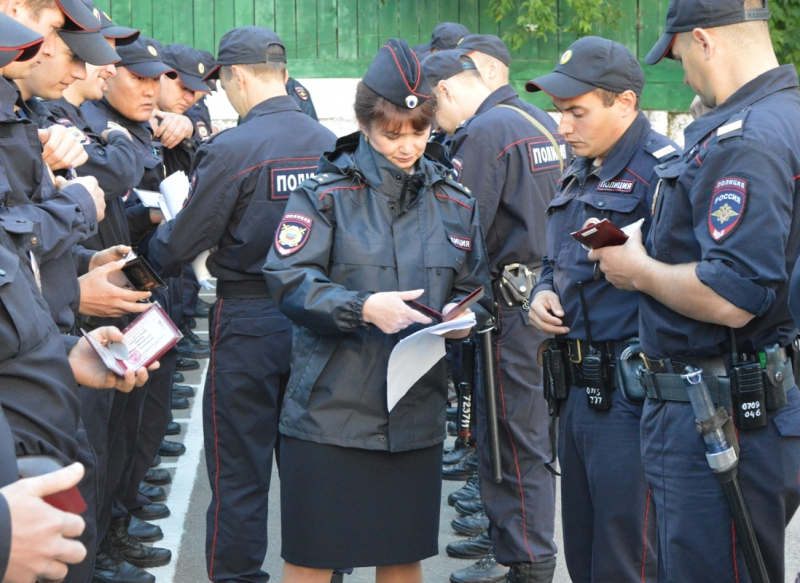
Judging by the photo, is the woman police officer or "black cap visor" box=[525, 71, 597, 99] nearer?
the woman police officer

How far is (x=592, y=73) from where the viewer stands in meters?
3.43

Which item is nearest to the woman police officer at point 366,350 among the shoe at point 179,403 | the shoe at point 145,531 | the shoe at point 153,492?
the shoe at point 145,531

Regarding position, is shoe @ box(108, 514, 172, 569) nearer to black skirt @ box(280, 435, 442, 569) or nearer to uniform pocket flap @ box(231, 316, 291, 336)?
uniform pocket flap @ box(231, 316, 291, 336)

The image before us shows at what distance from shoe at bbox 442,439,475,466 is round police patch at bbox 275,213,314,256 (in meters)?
3.10

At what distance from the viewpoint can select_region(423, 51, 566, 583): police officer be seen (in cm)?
415

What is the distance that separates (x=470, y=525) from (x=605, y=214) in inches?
86.5

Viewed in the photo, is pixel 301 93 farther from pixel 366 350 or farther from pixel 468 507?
pixel 366 350

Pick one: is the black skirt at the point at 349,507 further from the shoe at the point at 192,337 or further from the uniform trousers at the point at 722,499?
the shoe at the point at 192,337

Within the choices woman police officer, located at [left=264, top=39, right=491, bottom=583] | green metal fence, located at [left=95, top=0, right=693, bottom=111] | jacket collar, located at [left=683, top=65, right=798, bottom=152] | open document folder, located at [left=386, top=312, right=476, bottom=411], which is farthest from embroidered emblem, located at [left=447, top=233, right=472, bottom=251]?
green metal fence, located at [left=95, top=0, right=693, bottom=111]

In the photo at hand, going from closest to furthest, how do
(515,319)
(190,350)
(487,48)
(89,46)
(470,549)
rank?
(89,46) → (515,319) → (470,549) → (487,48) → (190,350)

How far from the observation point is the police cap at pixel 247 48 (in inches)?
168

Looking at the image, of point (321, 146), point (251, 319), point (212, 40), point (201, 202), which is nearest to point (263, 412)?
point (251, 319)

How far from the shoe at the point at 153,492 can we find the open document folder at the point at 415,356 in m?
2.73

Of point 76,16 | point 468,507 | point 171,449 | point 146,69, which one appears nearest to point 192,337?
point 171,449
